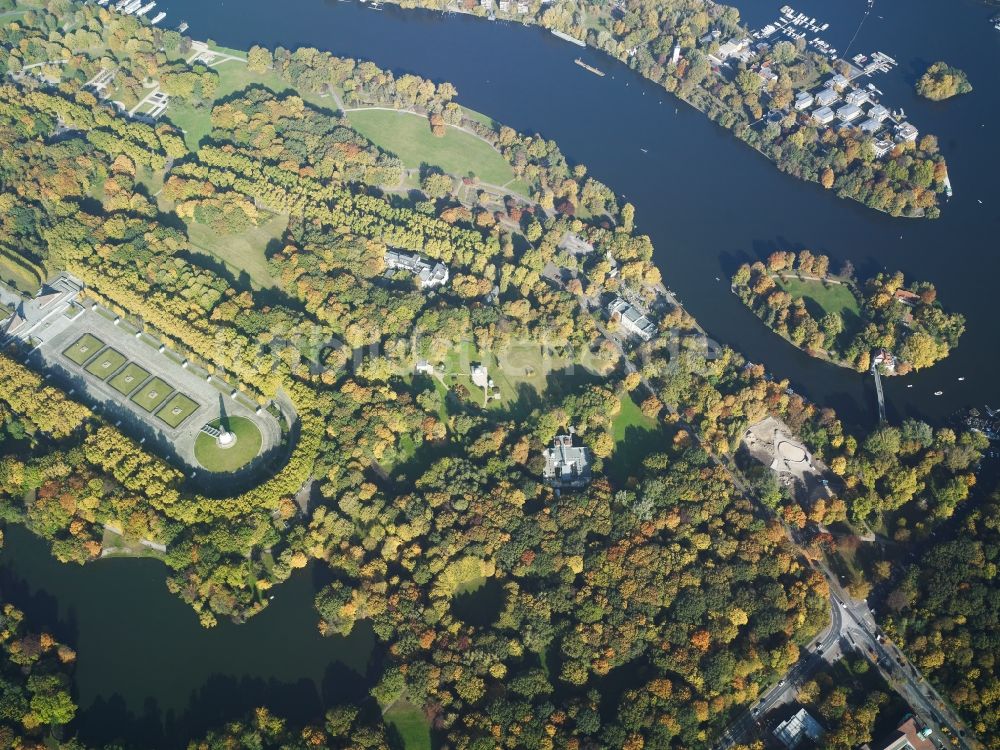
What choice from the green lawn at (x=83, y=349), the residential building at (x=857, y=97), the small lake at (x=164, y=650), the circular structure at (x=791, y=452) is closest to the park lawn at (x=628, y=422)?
the circular structure at (x=791, y=452)

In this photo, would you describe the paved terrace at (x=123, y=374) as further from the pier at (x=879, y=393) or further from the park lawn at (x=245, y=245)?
the pier at (x=879, y=393)

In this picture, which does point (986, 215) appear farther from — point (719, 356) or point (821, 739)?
point (821, 739)

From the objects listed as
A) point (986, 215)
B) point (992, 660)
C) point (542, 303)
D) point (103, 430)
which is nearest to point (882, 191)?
point (986, 215)

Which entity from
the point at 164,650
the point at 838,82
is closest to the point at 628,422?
the point at 164,650

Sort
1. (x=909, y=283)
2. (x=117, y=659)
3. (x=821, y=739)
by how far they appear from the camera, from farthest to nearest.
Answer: (x=909, y=283) → (x=117, y=659) → (x=821, y=739)

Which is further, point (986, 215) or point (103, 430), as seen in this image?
point (986, 215)

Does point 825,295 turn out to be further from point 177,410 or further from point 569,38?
point 177,410
